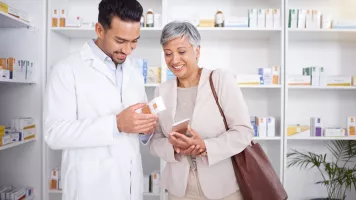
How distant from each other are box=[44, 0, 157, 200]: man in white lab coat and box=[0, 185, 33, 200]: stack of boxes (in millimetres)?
1637

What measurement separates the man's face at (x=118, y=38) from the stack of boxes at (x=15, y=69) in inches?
55.9

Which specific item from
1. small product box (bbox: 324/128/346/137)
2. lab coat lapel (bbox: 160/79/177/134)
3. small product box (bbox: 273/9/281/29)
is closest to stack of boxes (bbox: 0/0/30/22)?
lab coat lapel (bbox: 160/79/177/134)

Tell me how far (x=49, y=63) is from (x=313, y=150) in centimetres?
321

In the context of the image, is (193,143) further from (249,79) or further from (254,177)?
(249,79)

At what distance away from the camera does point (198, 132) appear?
1.69 meters

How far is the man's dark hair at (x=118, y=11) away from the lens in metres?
1.54

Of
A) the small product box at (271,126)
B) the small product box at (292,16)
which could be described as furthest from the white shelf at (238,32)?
the small product box at (271,126)

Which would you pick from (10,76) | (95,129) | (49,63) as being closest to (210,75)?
(95,129)

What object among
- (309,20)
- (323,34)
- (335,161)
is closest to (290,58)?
(323,34)

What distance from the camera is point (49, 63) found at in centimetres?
320

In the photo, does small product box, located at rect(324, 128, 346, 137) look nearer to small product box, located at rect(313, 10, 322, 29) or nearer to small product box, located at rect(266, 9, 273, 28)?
small product box, located at rect(313, 10, 322, 29)

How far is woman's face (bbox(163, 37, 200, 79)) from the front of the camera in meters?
1.71

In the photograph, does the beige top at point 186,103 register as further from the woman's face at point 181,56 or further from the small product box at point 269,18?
the small product box at point 269,18

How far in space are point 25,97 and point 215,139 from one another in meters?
2.32
